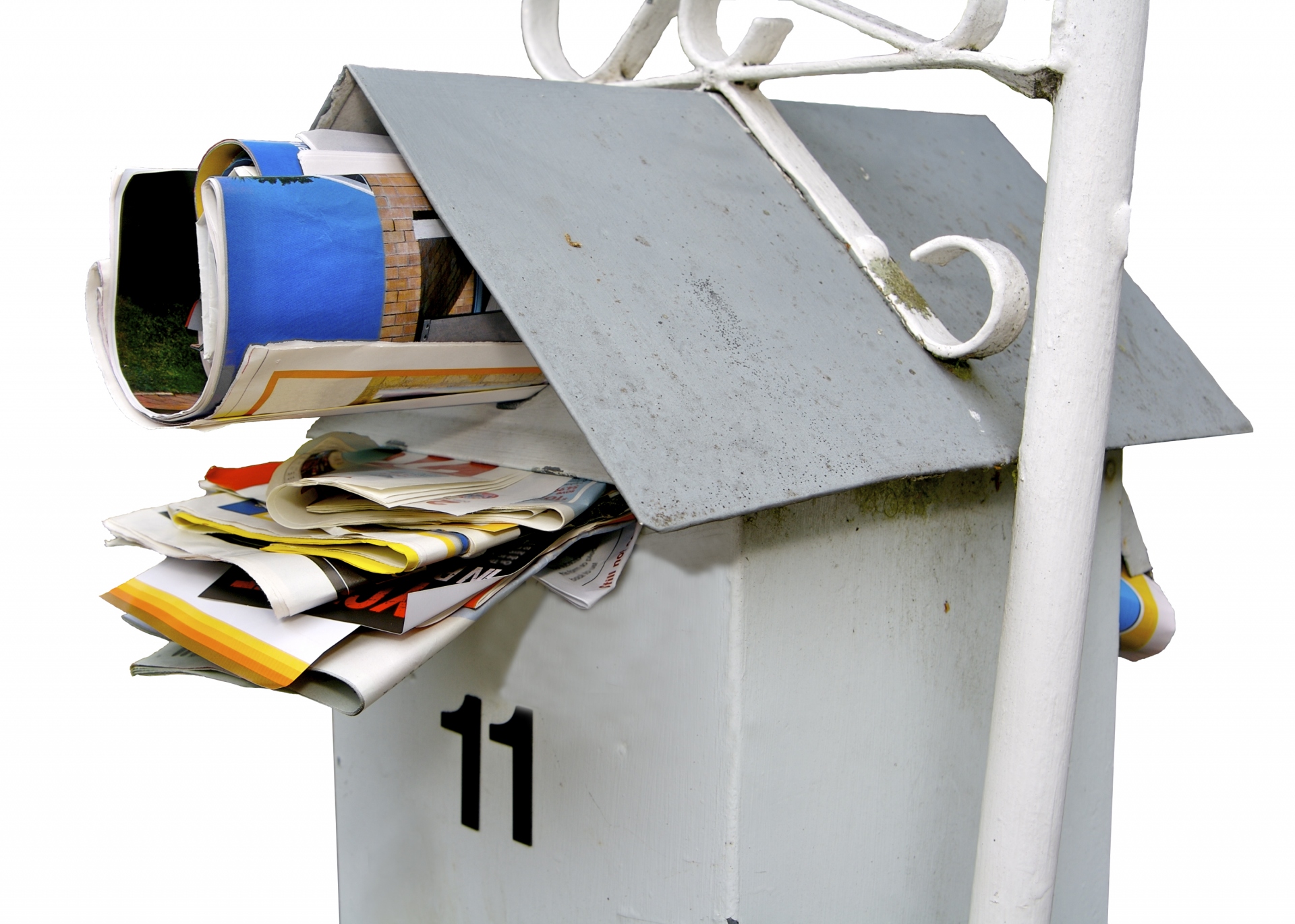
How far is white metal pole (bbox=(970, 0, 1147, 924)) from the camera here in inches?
48.1

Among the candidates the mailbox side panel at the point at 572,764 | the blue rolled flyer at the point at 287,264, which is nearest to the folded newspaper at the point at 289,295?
the blue rolled flyer at the point at 287,264

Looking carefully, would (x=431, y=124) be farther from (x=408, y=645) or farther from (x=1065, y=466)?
(x=1065, y=466)

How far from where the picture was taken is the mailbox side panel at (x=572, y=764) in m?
1.25

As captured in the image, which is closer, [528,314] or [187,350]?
[528,314]

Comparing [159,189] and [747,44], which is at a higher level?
[747,44]

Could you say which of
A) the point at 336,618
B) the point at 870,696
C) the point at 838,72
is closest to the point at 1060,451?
the point at 870,696

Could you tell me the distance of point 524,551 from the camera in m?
1.28

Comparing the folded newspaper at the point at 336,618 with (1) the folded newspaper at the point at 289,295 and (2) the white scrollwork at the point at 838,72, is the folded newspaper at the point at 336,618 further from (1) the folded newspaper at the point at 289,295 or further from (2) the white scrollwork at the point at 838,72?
(2) the white scrollwork at the point at 838,72

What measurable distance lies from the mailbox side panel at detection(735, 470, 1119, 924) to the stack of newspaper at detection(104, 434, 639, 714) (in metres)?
0.18

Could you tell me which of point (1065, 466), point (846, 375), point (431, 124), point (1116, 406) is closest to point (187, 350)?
point (431, 124)

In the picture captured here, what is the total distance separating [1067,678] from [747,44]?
747 millimetres

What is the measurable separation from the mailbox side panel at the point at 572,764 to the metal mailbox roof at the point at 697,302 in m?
0.13

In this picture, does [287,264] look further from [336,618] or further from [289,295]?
[336,618]

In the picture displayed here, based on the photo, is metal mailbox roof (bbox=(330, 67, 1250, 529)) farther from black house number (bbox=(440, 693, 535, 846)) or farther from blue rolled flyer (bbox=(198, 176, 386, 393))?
black house number (bbox=(440, 693, 535, 846))
